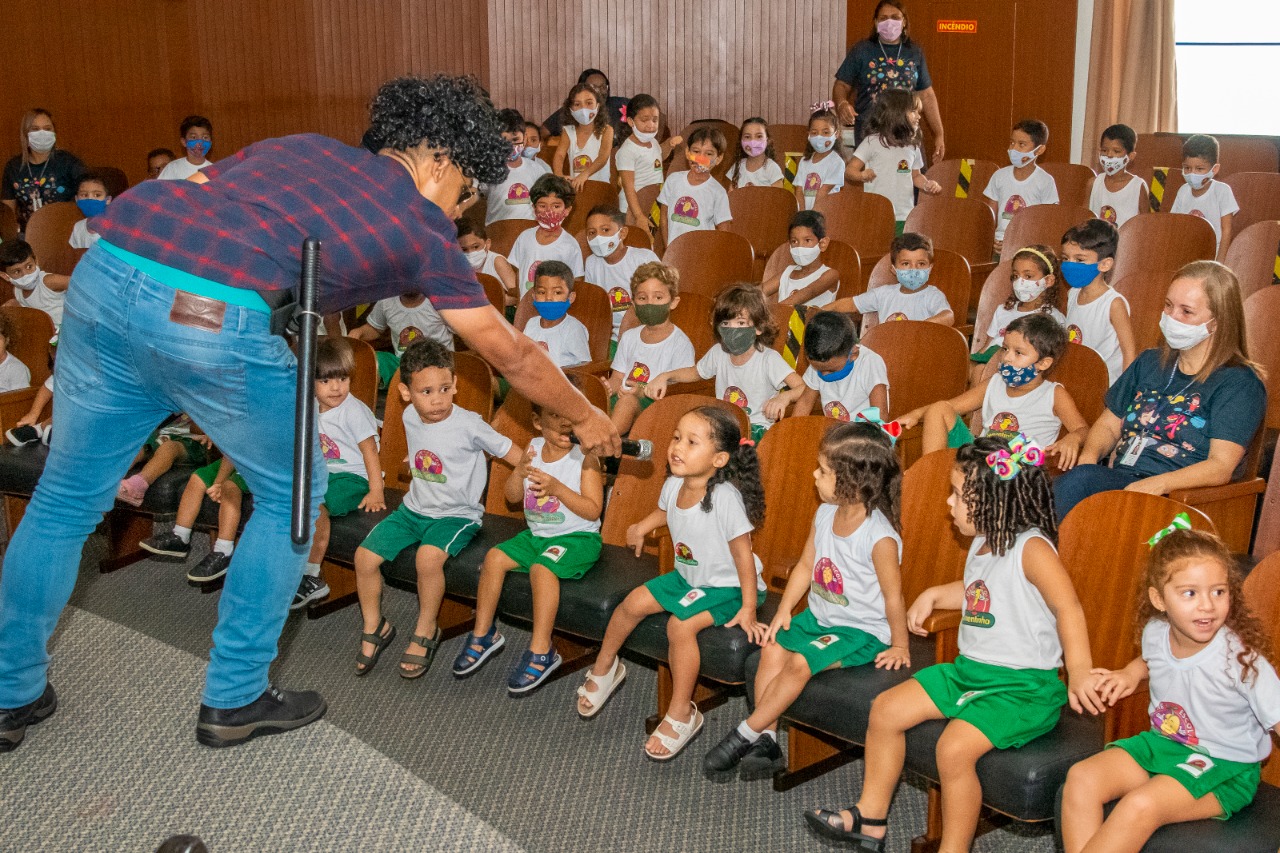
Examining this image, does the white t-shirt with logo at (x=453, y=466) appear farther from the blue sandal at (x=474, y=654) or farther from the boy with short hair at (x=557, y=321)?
the boy with short hair at (x=557, y=321)

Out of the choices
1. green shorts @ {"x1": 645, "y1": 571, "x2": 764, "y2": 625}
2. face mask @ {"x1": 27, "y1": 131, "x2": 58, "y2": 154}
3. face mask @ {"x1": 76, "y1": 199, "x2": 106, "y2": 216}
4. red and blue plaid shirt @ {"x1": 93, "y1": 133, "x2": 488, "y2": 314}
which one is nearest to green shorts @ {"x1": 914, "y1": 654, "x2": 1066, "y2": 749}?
green shorts @ {"x1": 645, "y1": 571, "x2": 764, "y2": 625}

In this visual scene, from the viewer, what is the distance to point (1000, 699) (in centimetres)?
276

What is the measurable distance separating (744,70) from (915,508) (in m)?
7.17

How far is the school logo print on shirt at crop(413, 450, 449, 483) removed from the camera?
13.3ft

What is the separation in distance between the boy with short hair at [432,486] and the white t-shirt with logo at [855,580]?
1.23m

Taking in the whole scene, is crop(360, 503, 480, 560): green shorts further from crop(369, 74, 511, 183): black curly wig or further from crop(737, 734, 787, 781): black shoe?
crop(369, 74, 511, 183): black curly wig

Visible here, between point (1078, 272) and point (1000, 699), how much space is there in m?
2.36

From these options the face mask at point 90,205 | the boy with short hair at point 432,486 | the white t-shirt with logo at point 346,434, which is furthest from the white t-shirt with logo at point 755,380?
the face mask at point 90,205

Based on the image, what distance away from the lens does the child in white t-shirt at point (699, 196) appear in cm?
666

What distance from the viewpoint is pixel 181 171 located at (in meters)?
7.79

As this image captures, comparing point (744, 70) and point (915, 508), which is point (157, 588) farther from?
point (744, 70)

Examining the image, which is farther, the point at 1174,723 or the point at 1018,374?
the point at 1018,374

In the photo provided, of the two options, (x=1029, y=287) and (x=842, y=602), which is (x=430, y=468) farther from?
(x=1029, y=287)

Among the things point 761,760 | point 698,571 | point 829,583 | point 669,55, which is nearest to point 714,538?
point 698,571
